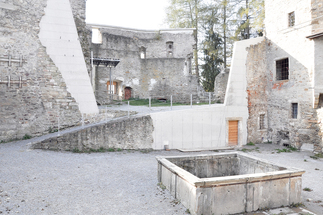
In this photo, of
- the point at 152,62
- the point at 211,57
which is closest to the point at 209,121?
the point at 152,62

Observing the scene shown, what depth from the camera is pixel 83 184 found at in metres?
6.09

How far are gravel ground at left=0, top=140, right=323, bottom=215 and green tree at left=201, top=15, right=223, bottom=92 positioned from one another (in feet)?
49.4

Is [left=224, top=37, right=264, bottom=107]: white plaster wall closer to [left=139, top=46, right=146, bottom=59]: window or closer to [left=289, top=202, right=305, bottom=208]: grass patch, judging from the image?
[left=289, top=202, right=305, bottom=208]: grass patch

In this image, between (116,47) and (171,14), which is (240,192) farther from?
(171,14)

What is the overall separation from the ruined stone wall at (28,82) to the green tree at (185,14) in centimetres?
1499

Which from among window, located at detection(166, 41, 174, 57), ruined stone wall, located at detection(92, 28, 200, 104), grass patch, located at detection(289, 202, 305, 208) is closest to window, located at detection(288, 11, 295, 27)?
ruined stone wall, located at detection(92, 28, 200, 104)

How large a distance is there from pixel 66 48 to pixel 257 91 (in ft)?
34.2

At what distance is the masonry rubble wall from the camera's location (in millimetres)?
9852

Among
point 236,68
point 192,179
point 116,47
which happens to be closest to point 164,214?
point 192,179

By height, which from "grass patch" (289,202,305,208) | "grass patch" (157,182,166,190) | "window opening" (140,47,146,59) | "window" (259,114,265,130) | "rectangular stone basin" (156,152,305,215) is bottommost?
"grass patch" (289,202,305,208)

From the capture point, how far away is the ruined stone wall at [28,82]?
388 inches

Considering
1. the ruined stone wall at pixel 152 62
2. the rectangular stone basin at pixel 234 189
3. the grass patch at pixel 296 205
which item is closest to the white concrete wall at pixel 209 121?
the rectangular stone basin at pixel 234 189

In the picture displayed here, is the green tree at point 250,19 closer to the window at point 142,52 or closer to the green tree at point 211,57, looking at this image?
the green tree at point 211,57

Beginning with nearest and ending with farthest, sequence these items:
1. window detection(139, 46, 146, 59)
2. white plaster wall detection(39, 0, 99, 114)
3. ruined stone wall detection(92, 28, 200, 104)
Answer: white plaster wall detection(39, 0, 99, 114) → ruined stone wall detection(92, 28, 200, 104) → window detection(139, 46, 146, 59)
